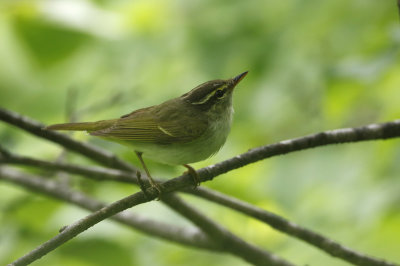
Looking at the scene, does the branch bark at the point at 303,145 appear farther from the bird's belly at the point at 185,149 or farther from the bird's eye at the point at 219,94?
the bird's eye at the point at 219,94

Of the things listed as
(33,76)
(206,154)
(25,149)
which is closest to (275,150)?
(206,154)

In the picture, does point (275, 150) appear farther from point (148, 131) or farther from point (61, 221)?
point (61, 221)

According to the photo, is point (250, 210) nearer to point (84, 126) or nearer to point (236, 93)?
point (84, 126)

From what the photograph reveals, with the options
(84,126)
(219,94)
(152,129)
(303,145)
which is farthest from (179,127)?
(303,145)

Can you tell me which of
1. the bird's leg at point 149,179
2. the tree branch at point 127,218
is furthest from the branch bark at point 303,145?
the tree branch at point 127,218

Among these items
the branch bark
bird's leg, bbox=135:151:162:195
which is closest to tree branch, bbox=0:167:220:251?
bird's leg, bbox=135:151:162:195

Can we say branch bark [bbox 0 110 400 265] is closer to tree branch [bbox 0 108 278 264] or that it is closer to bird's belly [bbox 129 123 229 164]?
bird's belly [bbox 129 123 229 164]

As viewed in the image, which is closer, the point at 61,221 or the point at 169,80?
the point at 61,221
